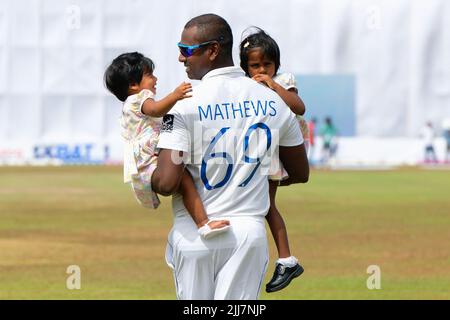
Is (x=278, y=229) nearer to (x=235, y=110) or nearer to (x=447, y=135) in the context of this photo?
(x=235, y=110)

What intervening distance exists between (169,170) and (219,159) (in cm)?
27

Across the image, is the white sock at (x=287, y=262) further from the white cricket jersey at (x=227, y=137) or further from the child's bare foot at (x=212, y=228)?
the child's bare foot at (x=212, y=228)

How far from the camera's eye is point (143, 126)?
6.72m

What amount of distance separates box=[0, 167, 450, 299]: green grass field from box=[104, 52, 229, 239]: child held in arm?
18.3 ft

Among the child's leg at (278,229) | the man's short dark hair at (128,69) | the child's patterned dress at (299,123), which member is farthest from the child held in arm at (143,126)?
the child's leg at (278,229)

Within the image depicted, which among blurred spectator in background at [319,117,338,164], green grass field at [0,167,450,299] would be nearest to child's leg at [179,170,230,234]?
green grass field at [0,167,450,299]

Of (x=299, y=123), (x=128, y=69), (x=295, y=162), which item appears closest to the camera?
(x=295, y=162)

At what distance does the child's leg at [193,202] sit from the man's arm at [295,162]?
1.98ft

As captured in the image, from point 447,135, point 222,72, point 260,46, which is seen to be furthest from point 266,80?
point 447,135

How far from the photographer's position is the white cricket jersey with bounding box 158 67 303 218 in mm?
5934

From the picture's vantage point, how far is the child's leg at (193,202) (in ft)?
19.7

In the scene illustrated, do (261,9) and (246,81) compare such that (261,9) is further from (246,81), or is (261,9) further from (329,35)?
(246,81)
